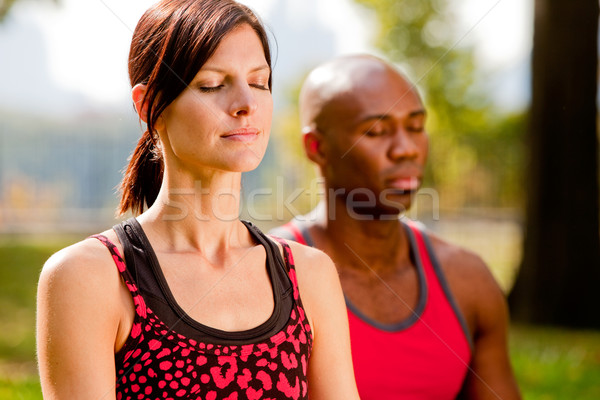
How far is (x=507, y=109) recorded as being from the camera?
19891mm

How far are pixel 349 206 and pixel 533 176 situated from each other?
475cm

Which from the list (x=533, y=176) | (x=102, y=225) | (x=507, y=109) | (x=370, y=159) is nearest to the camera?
(x=370, y=159)

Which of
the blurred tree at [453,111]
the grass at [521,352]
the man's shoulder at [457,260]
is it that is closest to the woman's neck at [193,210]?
the man's shoulder at [457,260]

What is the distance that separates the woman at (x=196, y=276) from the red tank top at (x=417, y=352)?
0.94 metres

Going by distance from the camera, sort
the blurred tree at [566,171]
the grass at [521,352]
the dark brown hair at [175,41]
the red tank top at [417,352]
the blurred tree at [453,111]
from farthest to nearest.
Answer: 1. the blurred tree at [453,111]
2. the blurred tree at [566,171]
3. the grass at [521,352]
4. the red tank top at [417,352]
5. the dark brown hair at [175,41]

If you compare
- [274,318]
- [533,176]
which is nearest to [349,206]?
[274,318]

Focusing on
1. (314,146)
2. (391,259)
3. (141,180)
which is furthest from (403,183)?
(141,180)

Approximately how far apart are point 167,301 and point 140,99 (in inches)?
19.9

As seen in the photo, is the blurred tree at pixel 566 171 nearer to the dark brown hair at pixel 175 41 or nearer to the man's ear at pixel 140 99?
the dark brown hair at pixel 175 41

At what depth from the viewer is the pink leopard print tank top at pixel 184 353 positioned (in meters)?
1.69

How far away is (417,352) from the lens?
299 cm

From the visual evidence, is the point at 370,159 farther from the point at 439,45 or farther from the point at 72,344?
the point at 439,45

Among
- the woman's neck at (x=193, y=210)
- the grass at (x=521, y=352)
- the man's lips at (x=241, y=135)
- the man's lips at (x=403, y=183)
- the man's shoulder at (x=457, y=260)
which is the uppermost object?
the man's lips at (x=241, y=135)

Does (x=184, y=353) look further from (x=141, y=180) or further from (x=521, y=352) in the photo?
(x=521, y=352)
